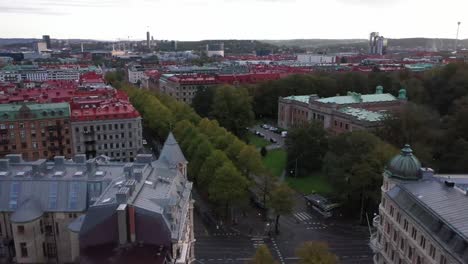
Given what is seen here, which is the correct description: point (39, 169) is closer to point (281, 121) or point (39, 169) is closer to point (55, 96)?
point (55, 96)

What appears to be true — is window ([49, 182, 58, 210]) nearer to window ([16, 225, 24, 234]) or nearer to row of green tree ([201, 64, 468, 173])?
window ([16, 225, 24, 234])

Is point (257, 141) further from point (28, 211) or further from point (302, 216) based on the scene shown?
point (28, 211)

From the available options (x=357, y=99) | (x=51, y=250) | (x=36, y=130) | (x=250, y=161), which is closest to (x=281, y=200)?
(x=250, y=161)

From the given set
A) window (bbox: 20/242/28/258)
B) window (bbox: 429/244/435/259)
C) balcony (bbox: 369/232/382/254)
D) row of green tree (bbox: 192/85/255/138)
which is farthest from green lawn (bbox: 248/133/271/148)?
window (bbox: 20/242/28/258)

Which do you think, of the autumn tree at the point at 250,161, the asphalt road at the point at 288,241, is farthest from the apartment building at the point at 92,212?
the autumn tree at the point at 250,161

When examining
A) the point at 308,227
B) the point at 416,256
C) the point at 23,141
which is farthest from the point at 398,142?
the point at 23,141

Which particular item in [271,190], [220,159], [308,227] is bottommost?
[308,227]
